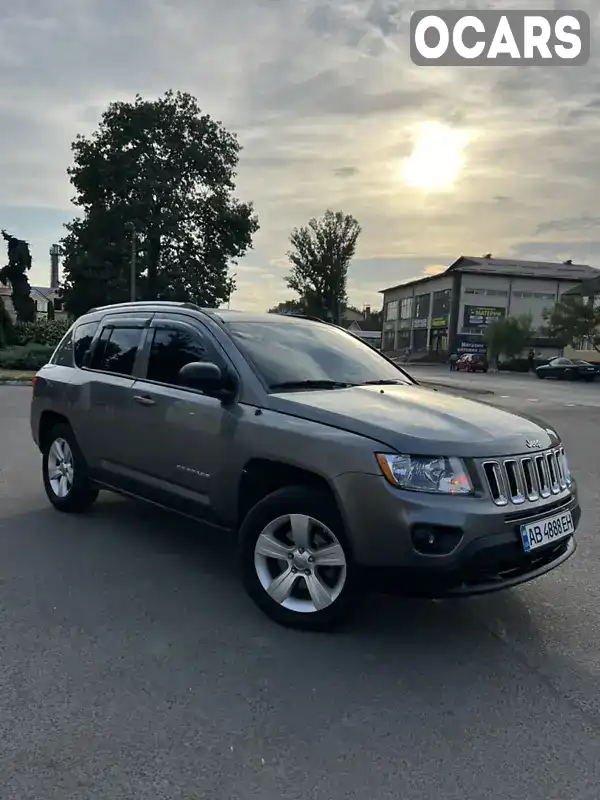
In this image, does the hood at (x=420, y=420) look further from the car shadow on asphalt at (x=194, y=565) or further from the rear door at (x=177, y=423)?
the car shadow on asphalt at (x=194, y=565)

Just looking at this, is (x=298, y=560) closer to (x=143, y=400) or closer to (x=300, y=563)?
(x=300, y=563)

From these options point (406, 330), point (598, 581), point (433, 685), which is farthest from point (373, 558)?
point (406, 330)

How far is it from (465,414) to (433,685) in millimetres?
1491

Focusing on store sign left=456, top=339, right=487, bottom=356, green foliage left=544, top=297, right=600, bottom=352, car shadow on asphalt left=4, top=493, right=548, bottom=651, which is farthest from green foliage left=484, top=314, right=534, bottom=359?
car shadow on asphalt left=4, top=493, right=548, bottom=651

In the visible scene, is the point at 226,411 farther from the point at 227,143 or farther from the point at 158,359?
the point at 227,143

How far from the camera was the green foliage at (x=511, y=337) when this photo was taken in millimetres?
61500

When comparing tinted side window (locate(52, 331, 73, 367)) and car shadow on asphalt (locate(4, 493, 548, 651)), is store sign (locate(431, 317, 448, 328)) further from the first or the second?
car shadow on asphalt (locate(4, 493, 548, 651))

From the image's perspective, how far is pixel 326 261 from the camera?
61250mm

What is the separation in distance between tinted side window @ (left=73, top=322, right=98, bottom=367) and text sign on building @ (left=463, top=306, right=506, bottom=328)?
7194 cm

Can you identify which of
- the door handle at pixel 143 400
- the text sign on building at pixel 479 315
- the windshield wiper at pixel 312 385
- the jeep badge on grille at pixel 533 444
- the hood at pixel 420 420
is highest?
the text sign on building at pixel 479 315

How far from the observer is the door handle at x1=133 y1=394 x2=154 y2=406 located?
16.6 feet

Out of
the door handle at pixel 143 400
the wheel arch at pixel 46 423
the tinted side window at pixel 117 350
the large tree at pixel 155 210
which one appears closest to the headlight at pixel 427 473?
the door handle at pixel 143 400

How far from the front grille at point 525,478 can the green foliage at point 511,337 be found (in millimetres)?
60111

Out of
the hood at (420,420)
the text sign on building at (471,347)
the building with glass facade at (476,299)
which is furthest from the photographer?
the building with glass facade at (476,299)
